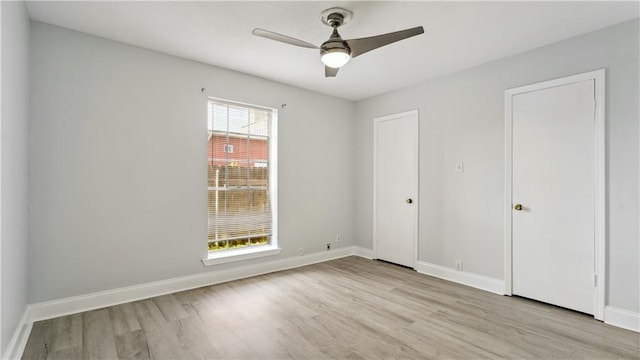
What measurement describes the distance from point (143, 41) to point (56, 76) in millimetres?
843

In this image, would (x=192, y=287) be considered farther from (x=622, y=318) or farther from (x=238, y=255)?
(x=622, y=318)

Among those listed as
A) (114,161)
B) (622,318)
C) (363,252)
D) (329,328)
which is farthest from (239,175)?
(622,318)

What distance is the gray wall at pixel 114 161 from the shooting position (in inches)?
110

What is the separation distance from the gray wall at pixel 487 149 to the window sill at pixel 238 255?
69.0 inches

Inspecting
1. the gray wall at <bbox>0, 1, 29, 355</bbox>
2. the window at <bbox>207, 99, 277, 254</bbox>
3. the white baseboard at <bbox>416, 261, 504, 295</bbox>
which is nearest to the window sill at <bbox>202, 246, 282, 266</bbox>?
the window at <bbox>207, 99, 277, 254</bbox>

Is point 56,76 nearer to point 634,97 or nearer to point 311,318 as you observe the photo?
point 311,318

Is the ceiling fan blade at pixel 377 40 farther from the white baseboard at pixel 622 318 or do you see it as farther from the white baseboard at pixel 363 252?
the white baseboard at pixel 363 252

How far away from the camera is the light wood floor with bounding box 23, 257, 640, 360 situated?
7.45ft

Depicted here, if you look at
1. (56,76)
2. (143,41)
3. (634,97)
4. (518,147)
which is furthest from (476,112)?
(56,76)

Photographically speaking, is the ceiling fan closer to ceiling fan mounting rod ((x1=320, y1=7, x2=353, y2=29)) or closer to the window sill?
ceiling fan mounting rod ((x1=320, y1=7, x2=353, y2=29))

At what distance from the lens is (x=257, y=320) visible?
2.77 metres

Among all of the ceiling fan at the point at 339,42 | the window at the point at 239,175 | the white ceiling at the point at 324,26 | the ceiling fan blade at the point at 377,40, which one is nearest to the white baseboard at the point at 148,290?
the window at the point at 239,175

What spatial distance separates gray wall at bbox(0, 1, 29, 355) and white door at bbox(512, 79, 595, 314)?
14.5ft

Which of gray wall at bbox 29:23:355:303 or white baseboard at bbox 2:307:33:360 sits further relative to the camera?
gray wall at bbox 29:23:355:303
